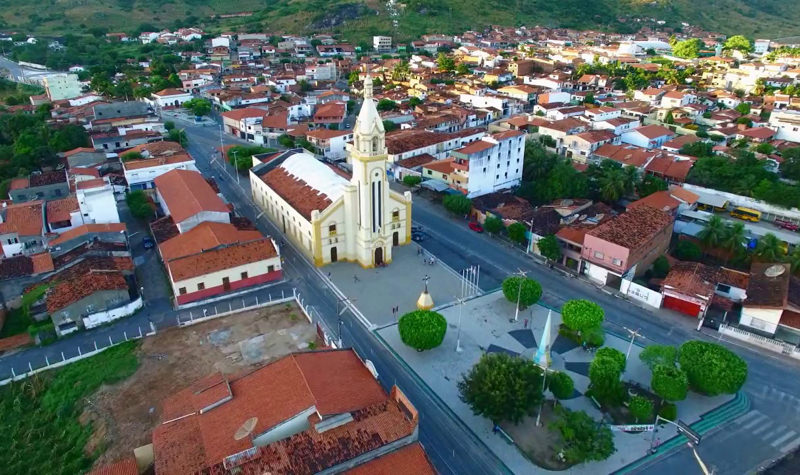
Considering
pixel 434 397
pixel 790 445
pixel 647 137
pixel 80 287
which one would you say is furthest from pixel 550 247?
pixel 647 137

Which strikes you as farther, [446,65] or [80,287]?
[446,65]

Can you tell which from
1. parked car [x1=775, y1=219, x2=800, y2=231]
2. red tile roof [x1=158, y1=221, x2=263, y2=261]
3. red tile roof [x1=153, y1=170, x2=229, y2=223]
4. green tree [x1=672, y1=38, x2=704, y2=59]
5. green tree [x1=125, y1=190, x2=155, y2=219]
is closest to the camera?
red tile roof [x1=158, y1=221, x2=263, y2=261]

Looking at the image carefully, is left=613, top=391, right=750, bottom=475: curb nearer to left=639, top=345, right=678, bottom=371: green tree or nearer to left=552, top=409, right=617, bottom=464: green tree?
left=552, top=409, right=617, bottom=464: green tree

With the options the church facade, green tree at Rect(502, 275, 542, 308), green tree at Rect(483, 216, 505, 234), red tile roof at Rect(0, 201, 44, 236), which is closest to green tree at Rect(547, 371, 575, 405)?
green tree at Rect(502, 275, 542, 308)

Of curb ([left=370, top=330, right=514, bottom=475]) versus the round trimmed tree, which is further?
the round trimmed tree

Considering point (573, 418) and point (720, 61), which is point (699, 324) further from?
point (720, 61)

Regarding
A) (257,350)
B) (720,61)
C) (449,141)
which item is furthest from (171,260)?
(720,61)

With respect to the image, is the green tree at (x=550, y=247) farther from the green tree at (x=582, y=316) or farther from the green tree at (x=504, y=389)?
the green tree at (x=504, y=389)

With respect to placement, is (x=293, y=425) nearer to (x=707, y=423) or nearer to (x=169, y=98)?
(x=707, y=423)
